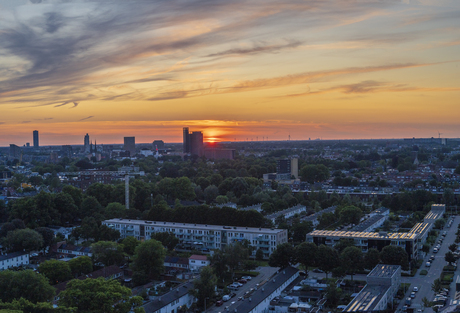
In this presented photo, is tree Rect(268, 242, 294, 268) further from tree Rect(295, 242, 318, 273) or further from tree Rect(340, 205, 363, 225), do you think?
tree Rect(340, 205, 363, 225)

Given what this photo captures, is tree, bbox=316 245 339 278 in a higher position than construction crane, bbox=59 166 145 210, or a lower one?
lower

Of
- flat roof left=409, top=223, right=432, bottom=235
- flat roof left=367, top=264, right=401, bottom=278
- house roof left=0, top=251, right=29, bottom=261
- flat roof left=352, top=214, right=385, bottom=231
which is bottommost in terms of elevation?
house roof left=0, top=251, right=29, bottom=261

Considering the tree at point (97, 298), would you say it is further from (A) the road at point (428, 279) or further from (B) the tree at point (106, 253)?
(A) the road at point (428, 279)

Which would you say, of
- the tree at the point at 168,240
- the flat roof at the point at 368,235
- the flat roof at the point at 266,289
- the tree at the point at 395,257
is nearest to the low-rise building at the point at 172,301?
the flat roof at the point at 266,289

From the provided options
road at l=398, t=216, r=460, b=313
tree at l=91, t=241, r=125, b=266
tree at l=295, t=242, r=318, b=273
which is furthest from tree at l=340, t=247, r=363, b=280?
tree at l=91, t=241, r=125, b=266

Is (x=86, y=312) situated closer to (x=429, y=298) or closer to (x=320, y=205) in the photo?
(x=429, y=298)

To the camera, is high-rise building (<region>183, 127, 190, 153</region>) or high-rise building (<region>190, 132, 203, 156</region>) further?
high-rise building (<region>183, 127, 190, 153</region>)

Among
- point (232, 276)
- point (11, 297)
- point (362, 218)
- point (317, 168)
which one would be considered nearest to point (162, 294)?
point (232, 276)
